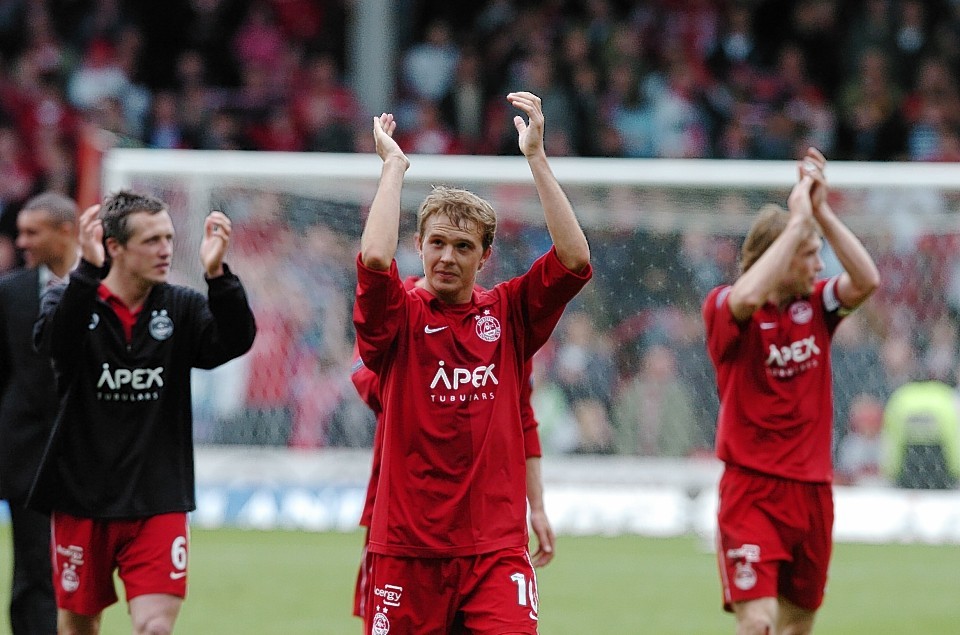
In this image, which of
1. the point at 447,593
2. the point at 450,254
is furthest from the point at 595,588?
the point at 450,254

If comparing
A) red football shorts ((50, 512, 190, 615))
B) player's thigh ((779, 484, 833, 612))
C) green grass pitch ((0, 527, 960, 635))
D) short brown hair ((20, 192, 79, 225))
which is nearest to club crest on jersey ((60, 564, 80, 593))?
red football shorts ((50, 512, 190, 615))

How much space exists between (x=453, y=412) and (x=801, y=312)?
249 cm

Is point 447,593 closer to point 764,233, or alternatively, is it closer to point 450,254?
point 450,254

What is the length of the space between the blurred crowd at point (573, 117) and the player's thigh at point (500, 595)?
871cm

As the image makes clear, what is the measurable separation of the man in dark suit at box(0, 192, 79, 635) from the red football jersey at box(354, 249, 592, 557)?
2.57 m

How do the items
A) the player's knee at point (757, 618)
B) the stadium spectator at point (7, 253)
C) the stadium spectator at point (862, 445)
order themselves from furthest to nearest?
Result: 1. the stadium spectator at point (7, 253)
2. the stadium spectator at point (862, 445)
3. the player's knee at point (757, 618)

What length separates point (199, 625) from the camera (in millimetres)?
9086

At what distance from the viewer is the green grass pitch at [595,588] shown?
9.28 metres

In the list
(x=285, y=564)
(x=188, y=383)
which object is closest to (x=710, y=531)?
(x=285, y=564)

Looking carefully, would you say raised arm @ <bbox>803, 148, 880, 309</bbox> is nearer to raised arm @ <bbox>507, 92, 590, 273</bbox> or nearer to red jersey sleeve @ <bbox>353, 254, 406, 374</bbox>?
raised arm @ <bbox>507, 92, 590, 273</bbox>

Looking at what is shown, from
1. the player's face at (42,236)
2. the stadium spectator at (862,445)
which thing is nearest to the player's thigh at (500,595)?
the player's face at (42,236)

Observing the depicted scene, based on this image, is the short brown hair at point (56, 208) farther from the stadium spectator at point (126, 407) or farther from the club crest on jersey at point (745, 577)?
the club crest on jersey at point (745, 577)

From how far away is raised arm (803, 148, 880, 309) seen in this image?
271 inches

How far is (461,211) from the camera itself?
5.18m
